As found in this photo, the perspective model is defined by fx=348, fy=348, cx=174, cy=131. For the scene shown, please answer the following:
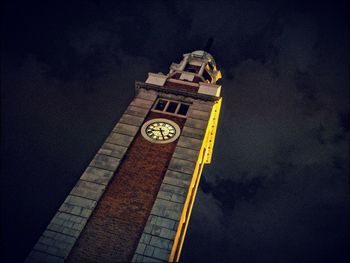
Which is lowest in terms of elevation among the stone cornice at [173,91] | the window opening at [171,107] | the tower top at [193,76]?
the window opening at [171,107]

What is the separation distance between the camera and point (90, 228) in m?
16.4

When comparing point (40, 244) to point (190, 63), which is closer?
point (40, 244)

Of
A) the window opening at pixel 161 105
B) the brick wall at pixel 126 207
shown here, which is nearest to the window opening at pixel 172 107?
the window opening at pixel 161 105

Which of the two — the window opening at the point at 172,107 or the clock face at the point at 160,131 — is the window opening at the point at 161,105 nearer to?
the window opening at the point at 172,107

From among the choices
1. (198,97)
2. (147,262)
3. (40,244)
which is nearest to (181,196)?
(147,262)

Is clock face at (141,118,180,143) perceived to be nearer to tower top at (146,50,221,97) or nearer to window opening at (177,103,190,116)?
window opening at (177,103,190,116)

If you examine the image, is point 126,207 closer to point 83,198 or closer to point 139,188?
point 139,188

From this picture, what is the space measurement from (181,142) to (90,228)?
7.51m

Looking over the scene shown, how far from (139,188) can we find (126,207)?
4.60ft

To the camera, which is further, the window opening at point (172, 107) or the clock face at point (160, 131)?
the window opening at point (172, 107)

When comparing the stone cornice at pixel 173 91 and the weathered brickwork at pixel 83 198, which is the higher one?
the stone cornice at pixel 173 91

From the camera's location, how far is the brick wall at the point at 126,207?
50.9ft

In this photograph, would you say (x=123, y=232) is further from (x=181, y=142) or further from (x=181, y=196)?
(x=181, y=142)

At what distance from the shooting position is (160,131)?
22.2 m
